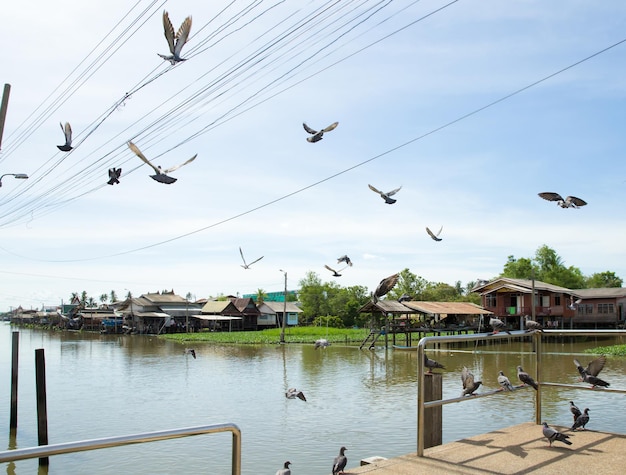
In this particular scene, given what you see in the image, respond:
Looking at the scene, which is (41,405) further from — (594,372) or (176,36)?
(594,372)

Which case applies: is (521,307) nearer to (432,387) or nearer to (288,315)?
(288,315)

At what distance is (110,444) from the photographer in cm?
297

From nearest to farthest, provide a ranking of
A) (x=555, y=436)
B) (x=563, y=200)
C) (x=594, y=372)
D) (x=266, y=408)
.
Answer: (x=555, y=436)
(x=594, y=372)
(x=563, y=200)
(x=266, y=408)

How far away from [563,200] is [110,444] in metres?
10.1

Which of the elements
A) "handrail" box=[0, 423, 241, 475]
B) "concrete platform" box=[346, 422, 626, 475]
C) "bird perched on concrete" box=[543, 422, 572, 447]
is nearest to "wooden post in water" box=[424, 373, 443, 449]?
"concrete platform" box=[346, 422, 626, 475]

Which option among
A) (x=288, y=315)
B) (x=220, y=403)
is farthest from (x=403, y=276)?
(x=220, y=403)

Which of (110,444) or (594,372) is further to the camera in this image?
(594,372)

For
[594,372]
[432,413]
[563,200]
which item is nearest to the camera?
[432,413]

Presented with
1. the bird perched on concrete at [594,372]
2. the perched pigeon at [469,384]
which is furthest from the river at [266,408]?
the perched pigeon at [469,384]

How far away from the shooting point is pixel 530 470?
4719mm

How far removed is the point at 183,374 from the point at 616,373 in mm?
19893

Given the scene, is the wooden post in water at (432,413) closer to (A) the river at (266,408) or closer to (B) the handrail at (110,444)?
(B) the handrail at (110,444)

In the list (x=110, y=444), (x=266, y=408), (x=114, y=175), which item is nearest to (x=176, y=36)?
(x=114, y=175)

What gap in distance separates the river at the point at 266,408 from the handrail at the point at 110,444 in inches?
282
